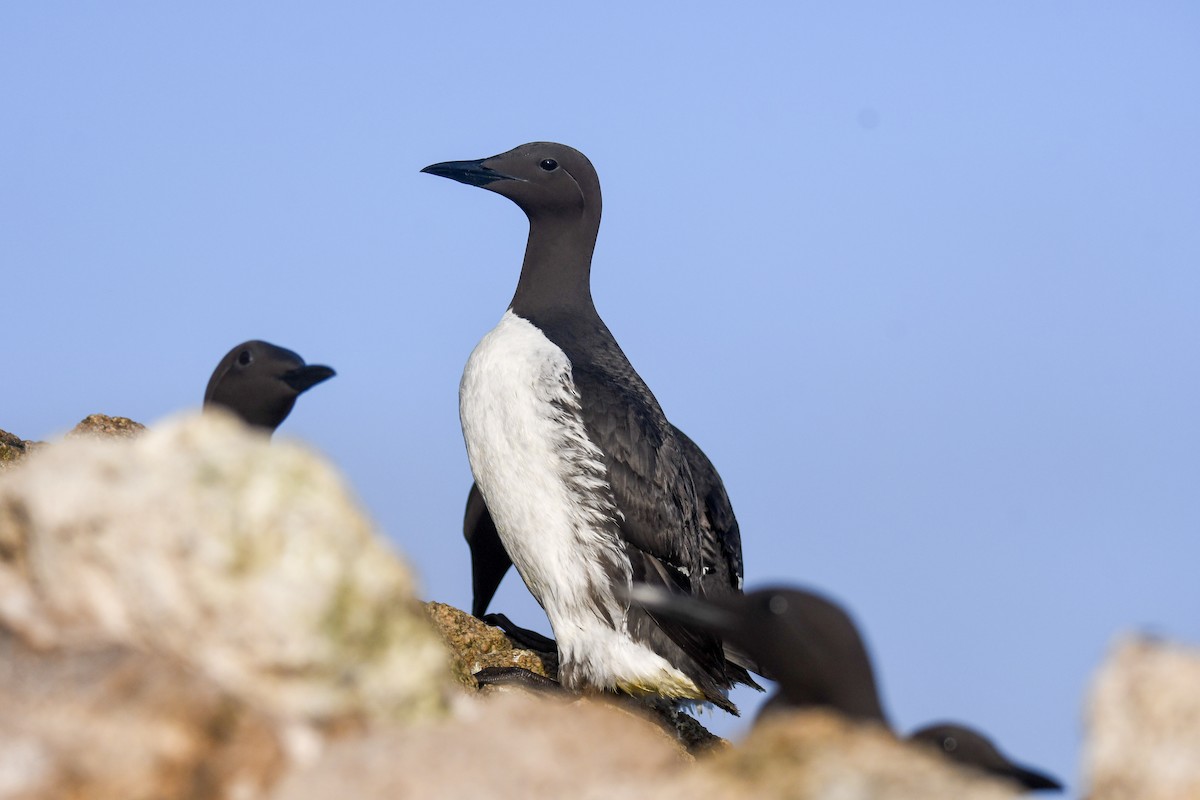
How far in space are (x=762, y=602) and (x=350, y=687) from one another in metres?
1.34

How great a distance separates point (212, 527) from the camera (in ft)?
10.3

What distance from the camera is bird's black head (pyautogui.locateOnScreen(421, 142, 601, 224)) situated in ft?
29.2

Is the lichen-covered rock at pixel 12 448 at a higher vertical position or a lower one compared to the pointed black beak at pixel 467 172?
lower

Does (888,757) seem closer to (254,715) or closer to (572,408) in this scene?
(254,715)

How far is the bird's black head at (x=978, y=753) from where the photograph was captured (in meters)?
4.40

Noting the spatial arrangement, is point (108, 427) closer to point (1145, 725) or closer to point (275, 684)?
point (275, 684)

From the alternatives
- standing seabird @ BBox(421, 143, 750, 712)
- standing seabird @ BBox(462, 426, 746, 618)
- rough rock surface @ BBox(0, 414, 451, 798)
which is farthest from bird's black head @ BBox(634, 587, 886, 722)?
standing seabird @ BBox(462, 426, 746, 618)

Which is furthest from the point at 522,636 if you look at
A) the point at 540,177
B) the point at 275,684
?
the point at 275,684

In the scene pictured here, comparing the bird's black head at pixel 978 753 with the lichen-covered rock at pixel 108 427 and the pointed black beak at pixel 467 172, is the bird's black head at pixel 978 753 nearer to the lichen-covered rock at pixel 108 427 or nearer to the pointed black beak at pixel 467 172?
the lichen-covered rock at pixel 108 427

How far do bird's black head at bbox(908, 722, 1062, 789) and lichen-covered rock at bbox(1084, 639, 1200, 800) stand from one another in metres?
1.23

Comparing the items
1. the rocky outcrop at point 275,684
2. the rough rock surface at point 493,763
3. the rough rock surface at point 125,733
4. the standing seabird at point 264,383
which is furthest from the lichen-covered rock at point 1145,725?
the standing seabird at point 264,383

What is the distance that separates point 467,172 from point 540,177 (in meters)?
0.45

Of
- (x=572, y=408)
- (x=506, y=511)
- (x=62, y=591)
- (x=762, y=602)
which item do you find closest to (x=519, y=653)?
(x=506, y=511)

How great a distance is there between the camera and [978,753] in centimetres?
455
